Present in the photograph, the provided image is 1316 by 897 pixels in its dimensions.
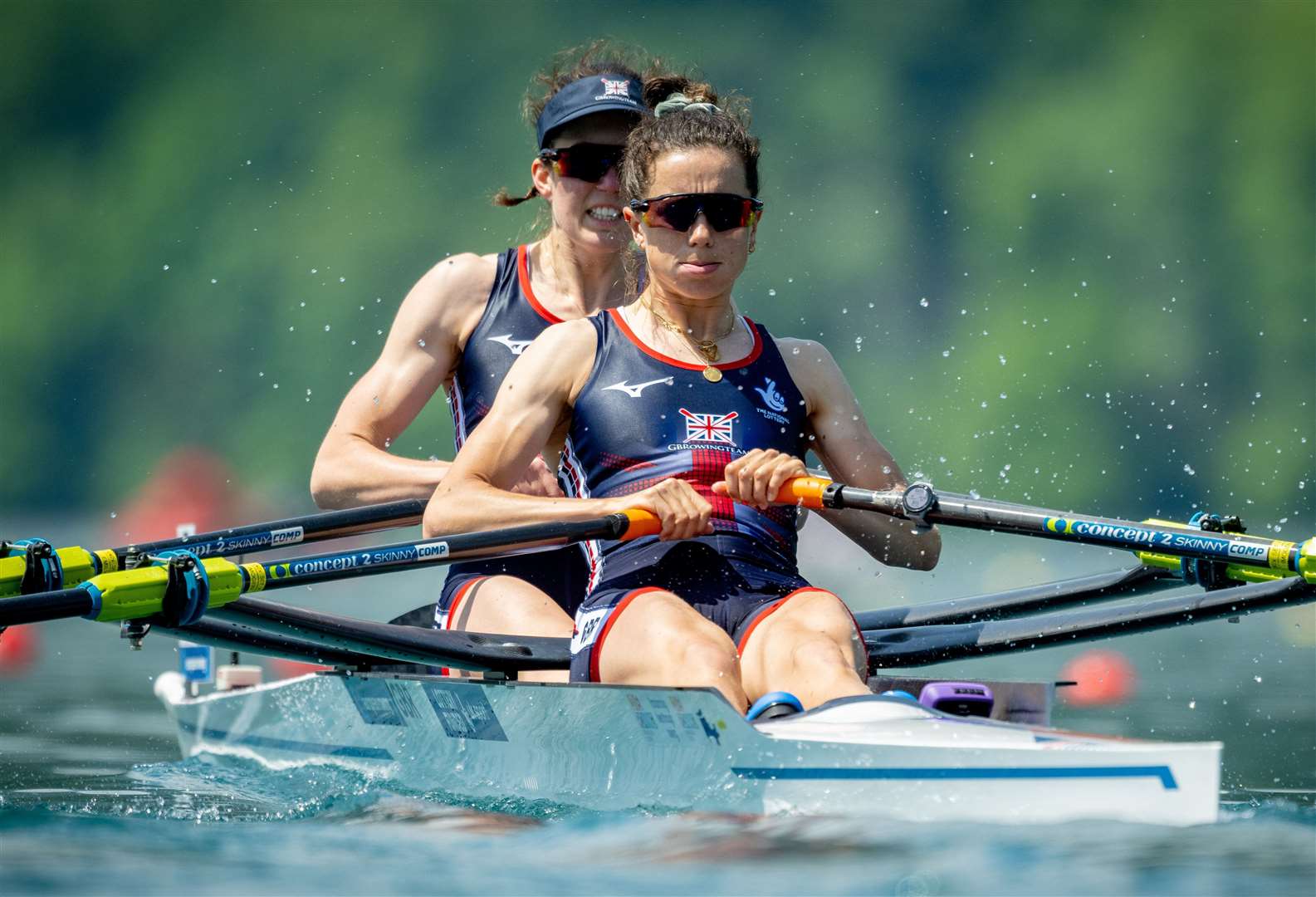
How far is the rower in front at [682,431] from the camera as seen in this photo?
176 inches

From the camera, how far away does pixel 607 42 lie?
252 inches

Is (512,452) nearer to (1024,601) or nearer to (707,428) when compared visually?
(707,428)

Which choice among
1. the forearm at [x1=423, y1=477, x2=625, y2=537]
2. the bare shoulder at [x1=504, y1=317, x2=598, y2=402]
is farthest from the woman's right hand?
the bare shoulder at [x1=504, y1=317, x2=598, y2=402]

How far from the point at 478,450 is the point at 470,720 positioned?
2.48 feet

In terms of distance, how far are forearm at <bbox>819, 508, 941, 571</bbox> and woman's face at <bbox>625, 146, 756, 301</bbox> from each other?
83 centimetres

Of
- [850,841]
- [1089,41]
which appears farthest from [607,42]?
[1089,41]

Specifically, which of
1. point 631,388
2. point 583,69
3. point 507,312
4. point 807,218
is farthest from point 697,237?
point 807,218

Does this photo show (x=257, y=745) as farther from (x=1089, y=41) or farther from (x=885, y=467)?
(x=1089, y=41)

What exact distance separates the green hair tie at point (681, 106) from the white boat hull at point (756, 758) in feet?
5.77

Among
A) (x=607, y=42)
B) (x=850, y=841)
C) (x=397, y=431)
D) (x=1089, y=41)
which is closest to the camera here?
(x=850, y=841)


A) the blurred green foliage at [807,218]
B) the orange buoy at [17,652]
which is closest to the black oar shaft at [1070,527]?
the orange buoy at [17,652]

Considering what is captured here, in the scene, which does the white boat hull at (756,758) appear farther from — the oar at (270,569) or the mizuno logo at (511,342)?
the mizuno logo at (511,342)

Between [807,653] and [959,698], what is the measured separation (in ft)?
1.25

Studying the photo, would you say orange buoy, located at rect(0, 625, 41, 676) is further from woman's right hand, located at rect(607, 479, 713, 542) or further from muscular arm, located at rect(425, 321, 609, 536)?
woman's right hand, located at rect(607, 479, 713, 542)
